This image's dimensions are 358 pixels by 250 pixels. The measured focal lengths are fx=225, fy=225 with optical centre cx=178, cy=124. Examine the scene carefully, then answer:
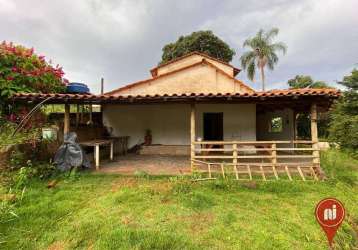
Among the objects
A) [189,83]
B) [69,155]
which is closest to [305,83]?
[189,83]

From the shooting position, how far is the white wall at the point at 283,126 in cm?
1273

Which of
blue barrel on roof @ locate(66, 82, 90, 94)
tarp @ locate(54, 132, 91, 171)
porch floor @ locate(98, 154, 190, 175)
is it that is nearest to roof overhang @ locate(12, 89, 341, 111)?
tarp @ locate(54, 132, 91, 171)

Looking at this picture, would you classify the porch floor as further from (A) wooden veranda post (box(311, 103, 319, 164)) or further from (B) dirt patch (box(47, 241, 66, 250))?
(A) wooden veranda post (box(311, 103, 319, 164))

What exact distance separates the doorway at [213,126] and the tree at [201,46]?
70.9 feet

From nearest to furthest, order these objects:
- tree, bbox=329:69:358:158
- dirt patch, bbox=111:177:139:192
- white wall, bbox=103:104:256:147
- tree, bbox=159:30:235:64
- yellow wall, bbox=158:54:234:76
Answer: dirt patch, bbox=111:177:139:192 < white wall, bbox=103:104:256:147 < tree, bbox=329:69:358:158 < yellow wall, bbox=158:54:234:76 < tree, bbox=159:30:235:64

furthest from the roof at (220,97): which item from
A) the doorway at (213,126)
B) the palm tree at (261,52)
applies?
the palm tree at (261,52)

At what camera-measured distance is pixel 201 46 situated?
31125 millimetres

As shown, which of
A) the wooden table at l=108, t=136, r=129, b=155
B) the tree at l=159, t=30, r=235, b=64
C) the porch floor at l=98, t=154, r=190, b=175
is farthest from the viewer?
the tree at l=159, t=30, r=235, b=64

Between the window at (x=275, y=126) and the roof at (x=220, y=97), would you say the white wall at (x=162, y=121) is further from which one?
the window at (x=275, y=126)

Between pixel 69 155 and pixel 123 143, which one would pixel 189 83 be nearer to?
pixel 123 143

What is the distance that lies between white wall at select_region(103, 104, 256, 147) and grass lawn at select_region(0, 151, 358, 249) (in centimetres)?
537

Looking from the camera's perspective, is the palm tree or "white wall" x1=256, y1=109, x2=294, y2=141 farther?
the palm tree

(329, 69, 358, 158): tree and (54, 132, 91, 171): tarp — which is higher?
(329, 69, 358, 158): tree

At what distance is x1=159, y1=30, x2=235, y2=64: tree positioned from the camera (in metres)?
31.2
